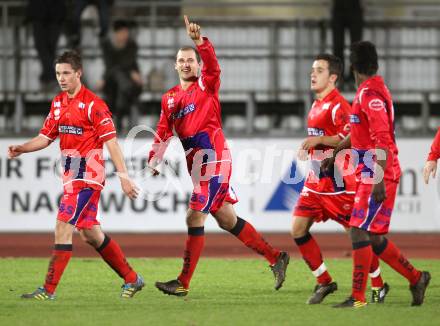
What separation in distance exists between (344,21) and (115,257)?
34.4 ft

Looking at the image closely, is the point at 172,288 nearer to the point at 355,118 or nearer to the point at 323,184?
Result: the point at 323,184

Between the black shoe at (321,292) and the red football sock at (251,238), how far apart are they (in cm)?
95

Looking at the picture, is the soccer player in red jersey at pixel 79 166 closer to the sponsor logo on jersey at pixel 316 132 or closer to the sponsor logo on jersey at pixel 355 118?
the sponsor logo on jersey at pixel 316 132

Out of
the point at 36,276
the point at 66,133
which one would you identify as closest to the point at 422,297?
the point at 66,133

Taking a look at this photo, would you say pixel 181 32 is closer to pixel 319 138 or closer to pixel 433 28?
pixel 433 28

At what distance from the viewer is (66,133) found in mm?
9609

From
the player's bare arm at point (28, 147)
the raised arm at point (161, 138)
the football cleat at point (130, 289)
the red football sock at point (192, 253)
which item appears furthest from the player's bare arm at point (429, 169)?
the player's bare arm at point (28, 147)

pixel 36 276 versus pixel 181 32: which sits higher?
pixel 181 32

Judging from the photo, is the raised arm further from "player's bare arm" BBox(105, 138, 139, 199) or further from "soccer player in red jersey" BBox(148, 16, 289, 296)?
"player's bare arm" BBox(105, 138, 139, 199)

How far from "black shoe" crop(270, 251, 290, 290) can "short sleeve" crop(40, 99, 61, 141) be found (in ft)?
8.51

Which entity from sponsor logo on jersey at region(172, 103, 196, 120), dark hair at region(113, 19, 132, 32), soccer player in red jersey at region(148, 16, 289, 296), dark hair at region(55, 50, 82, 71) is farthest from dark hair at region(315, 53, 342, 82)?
dark hair at region(113, 19, 132, 32)

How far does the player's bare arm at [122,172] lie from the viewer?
360 inches

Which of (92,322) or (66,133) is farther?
(66,133)

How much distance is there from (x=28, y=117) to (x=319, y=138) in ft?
35.6
